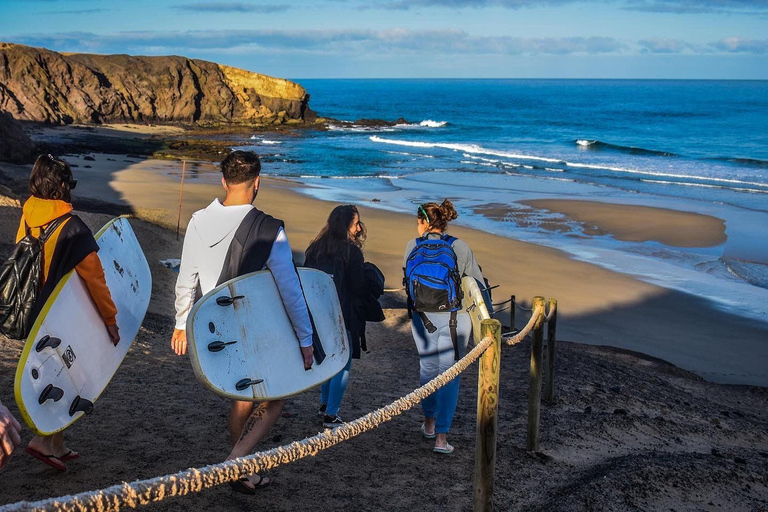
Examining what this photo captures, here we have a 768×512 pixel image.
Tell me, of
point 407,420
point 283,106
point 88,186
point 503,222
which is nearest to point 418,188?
point 503,222

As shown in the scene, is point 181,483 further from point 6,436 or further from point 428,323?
point 428,323

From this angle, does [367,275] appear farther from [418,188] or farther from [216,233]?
[418,188]

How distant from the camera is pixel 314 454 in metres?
3.15

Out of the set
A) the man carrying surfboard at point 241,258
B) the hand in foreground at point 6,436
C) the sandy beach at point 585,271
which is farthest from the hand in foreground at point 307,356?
the sandy beach at point 585,271

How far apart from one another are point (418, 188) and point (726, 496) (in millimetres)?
21839

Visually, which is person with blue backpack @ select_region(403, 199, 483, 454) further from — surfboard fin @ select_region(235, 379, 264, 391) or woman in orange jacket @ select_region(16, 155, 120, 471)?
woman in orange jacket @ select_region(16, 155, 120, 471)

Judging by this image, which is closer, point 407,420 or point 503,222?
point 407,420

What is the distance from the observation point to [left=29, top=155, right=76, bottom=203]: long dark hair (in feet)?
12.2

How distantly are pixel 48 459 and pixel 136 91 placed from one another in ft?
188

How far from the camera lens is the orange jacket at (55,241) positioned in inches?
146

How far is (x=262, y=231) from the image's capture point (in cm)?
357

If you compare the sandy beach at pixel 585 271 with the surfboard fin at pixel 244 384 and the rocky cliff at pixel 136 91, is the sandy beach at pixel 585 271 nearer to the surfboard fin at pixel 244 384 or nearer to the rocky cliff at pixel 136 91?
the surfboard fin at pixel 244 384

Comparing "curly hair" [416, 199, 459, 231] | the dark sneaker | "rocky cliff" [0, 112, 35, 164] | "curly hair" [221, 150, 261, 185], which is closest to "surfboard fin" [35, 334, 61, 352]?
"curly hair" [221, 150, 261, 185]

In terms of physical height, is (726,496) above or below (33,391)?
below
